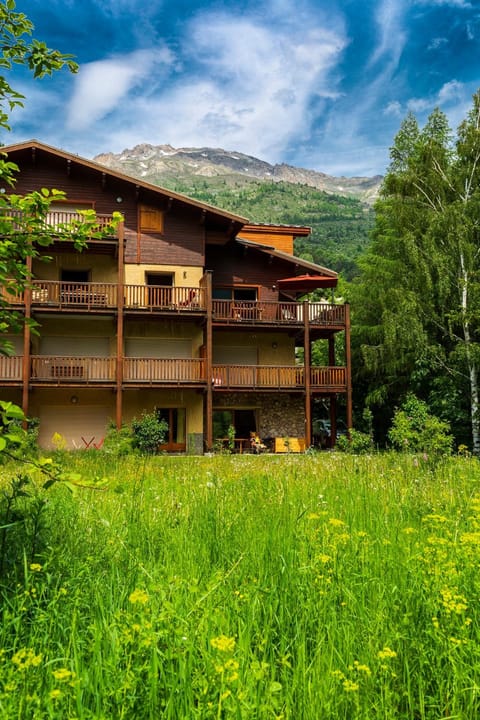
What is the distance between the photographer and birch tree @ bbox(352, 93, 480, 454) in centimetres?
2127

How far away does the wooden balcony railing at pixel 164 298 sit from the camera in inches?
821

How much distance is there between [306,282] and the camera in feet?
76.1

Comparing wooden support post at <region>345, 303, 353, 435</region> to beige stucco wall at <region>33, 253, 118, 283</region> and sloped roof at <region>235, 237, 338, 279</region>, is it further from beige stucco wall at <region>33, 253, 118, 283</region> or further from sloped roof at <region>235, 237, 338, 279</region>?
beige stucco wall at <region>33, 253, 118, 283</region>

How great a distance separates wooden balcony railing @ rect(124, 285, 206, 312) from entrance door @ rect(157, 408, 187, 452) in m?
4.11

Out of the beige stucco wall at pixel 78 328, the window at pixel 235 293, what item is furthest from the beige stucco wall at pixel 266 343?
the beige stucco wall at pixel 78 328

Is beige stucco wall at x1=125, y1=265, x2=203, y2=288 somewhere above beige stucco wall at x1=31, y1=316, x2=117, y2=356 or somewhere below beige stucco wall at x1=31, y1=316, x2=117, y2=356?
above

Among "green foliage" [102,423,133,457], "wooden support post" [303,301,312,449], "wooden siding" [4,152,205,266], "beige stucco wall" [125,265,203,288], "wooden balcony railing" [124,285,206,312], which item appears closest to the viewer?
"green foliage" [102,423,133,457]

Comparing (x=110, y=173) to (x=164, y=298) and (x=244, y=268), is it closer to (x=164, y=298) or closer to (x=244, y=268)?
(x=164, y=298)

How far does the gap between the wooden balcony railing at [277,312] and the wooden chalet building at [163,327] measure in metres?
0.05

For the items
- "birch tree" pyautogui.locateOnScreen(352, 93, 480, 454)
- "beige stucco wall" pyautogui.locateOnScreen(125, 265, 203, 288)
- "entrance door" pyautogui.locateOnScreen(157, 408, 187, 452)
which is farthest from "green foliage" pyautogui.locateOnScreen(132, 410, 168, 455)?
"birch tree" pyautogui.locateOnScreen(352, 93, 480, 454)

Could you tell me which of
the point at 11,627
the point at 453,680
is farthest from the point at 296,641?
the point at 11,627

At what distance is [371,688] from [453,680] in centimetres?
38

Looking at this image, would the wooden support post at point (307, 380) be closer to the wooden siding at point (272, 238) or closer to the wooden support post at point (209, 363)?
the wooden support post at point (209, 363)

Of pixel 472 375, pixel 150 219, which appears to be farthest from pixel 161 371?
pixel 472 375
